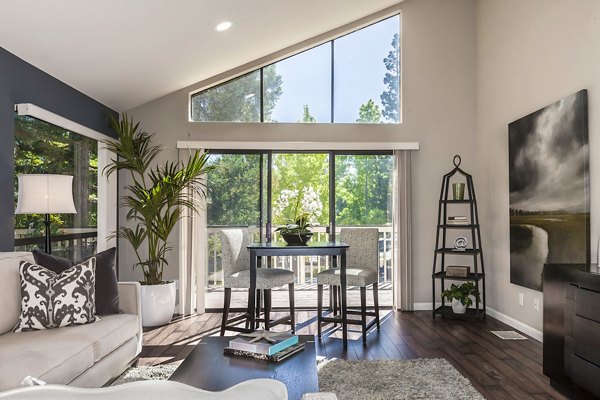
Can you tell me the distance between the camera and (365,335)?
171 inches

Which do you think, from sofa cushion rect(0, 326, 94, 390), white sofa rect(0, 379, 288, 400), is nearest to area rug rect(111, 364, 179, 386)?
sofa cushion rect(0, 326, 94, 390)

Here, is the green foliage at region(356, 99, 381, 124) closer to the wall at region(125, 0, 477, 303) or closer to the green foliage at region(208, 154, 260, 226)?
the wall at region(125, 0, 477, 303)

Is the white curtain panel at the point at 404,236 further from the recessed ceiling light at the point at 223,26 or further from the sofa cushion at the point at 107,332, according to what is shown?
the sofa cushion at the point at 107,332

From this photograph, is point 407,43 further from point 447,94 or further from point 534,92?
point 534,92

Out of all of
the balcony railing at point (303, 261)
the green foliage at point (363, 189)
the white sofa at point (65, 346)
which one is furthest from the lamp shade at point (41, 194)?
the green foliage at point (363, 189)

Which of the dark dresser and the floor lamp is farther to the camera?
the floor lamp

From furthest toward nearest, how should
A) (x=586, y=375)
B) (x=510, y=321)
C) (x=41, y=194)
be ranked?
(x=510, y=321) → (x=41, y=194) → (x=586, y=375)

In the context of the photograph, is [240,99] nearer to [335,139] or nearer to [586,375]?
[335,139]

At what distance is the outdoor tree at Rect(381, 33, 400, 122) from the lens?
600 cm

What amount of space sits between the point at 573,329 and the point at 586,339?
15 cm

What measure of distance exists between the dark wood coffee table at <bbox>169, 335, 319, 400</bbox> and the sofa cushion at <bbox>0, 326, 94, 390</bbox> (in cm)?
57

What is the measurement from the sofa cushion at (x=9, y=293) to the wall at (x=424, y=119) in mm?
3105

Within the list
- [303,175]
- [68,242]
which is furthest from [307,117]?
[68,242]

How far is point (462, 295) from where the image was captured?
5.26 m
